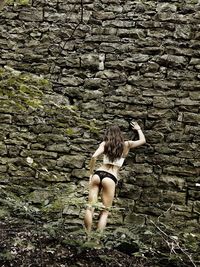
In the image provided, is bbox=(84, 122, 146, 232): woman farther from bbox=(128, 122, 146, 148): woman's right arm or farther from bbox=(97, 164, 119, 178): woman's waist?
bbox=(128, 122, 146, 148): woman's right arm

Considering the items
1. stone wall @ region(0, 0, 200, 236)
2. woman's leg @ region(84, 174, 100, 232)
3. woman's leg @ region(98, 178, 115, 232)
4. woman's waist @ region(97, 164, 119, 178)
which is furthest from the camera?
stone wall @ region(0, 0, 200, 236)

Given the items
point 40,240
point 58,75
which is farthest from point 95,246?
point 58,75

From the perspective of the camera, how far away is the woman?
5207 millimetres

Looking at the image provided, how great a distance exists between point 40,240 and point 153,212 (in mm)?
1784

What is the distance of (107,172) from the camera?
5.34 meters

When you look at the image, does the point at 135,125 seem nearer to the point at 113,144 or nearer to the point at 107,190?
the point at 113,144

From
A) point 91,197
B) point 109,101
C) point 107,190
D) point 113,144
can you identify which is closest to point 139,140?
point 113,144

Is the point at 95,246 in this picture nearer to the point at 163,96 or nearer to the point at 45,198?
the point at 45,198

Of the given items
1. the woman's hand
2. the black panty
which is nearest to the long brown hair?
the black panty

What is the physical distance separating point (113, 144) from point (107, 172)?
385 mm

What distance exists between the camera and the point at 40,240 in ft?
15.6

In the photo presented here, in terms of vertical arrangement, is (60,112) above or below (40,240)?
above

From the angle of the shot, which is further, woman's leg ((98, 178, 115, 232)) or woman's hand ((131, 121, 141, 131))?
woman's hand ((131, 121, 141, 131))

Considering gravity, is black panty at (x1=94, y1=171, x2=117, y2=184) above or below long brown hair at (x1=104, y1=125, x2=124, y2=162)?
below
